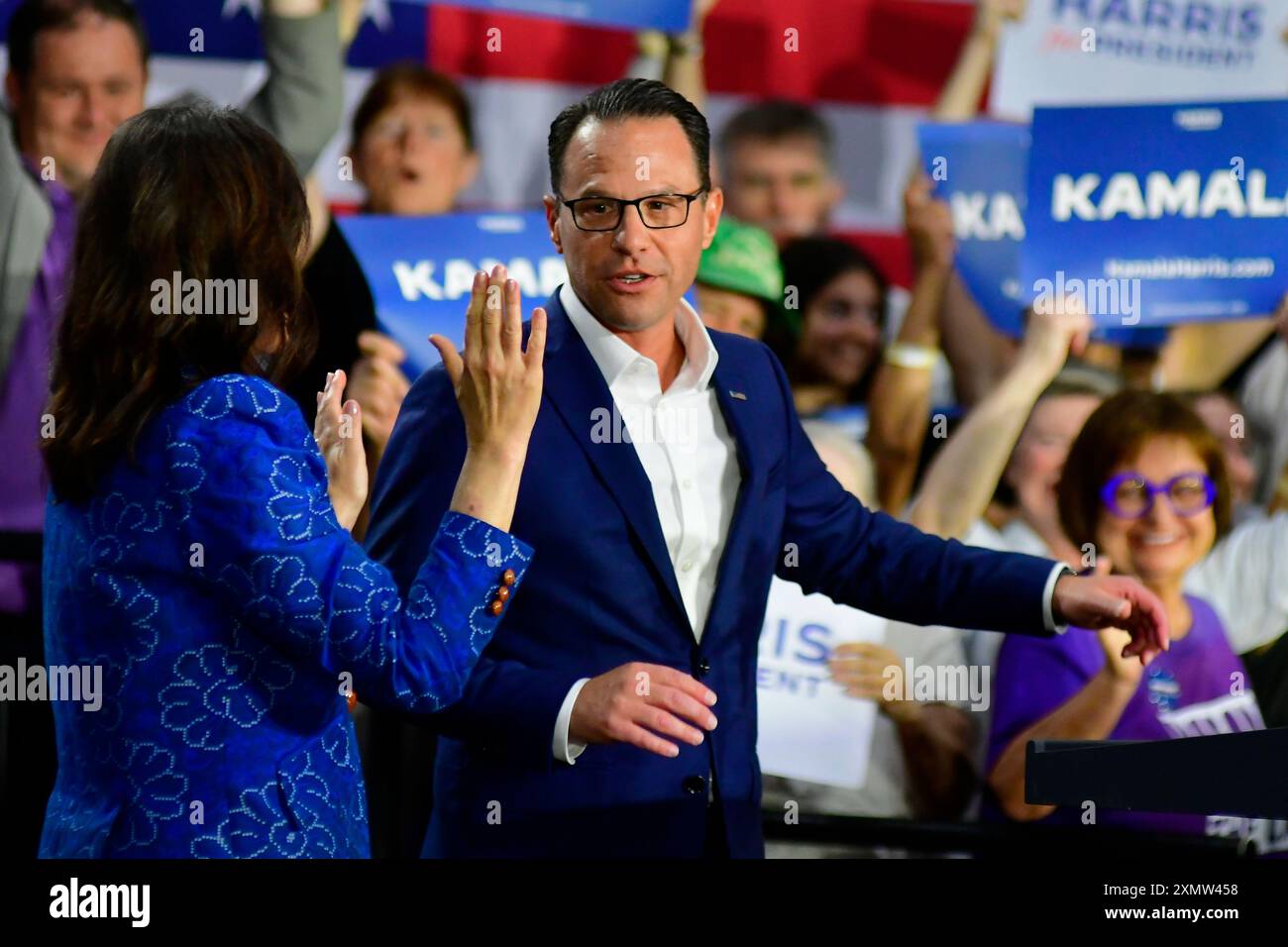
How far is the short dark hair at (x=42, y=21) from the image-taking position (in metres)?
4.08

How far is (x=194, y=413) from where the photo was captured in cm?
184

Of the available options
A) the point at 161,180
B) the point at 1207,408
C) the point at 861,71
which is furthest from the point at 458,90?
the point at 161,180

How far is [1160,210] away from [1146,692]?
124 centimetres

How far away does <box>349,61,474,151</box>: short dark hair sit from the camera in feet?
13.8

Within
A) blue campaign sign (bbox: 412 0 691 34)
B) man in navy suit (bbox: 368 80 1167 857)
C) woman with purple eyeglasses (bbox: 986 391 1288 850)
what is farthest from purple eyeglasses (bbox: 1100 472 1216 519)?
man in navy suit (bbox: 368 80 1167 857)

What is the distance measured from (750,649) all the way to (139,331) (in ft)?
3.34

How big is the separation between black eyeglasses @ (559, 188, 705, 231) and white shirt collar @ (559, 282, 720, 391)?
0.12 metres

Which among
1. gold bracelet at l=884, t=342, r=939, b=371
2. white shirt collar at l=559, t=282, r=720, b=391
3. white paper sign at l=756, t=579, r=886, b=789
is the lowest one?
white paper sign at l=756, t=579, r=886, b=789

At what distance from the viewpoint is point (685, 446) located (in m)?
2.49

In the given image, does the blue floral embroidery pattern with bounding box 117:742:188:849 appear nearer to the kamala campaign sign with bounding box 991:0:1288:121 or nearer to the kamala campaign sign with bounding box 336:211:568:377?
the kamala campaign sign with bounding box 336:211:568:377

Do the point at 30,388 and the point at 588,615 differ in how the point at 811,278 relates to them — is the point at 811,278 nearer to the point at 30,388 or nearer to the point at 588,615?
the point at 30,388

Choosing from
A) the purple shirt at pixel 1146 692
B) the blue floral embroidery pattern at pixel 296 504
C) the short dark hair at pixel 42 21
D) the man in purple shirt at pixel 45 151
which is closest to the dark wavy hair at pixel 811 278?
the purple shirt at pixel 1146 692

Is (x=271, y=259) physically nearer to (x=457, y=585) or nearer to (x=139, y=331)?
(x=139, y=331)

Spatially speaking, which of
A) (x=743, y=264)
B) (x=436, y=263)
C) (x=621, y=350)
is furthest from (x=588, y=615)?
(x=743, y=264)
